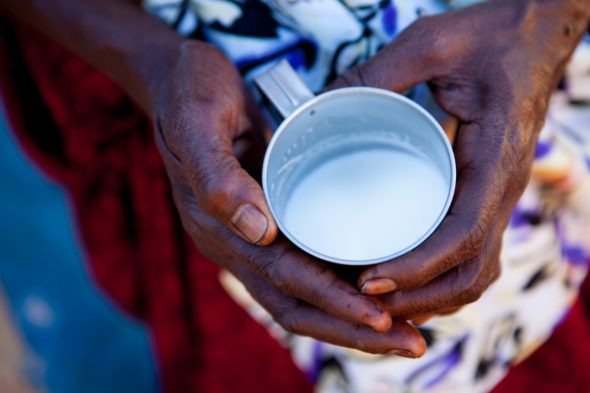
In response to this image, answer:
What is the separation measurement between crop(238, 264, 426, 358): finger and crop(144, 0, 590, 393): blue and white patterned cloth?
0.60 ft

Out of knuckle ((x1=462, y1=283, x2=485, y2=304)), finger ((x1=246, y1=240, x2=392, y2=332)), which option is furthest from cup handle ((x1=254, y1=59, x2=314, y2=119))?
knuckle ((x1=462, y1=283, x2=485, y2=304))

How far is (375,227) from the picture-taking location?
623 mm

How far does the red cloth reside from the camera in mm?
958

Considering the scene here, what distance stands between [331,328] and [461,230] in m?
0.15

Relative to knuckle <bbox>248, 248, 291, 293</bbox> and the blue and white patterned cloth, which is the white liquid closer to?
knuckle <bbox>248, 248, 291, 293</bbox>

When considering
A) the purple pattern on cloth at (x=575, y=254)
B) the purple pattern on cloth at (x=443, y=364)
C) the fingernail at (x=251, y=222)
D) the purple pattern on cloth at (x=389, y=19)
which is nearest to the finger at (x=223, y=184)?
the fingernail at (x=251, y=222)

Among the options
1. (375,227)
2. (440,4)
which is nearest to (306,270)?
(375,227)

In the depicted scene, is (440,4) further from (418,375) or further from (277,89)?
(418,375)

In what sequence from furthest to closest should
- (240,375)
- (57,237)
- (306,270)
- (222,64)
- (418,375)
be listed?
1. (57,237)
2. (240,375)
3. (418,375)
4. (222,64)
5. (306,270)

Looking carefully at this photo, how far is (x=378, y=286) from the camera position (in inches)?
23.0

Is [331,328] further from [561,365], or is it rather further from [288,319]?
[561,365]

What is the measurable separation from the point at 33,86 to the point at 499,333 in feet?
2.32

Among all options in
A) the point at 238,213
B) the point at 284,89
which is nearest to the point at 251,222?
the point at 238,213

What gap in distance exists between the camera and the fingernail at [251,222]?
592 mm
